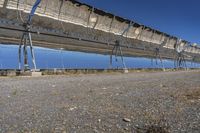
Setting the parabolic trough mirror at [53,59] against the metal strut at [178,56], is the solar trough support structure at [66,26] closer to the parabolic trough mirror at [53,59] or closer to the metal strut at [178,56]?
the parabolic trough mirror at [53,59]

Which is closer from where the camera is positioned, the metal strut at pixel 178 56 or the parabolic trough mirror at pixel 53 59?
the parabolic trough mirror at pixel 53 59

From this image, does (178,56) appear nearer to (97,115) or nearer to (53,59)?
(53,59)

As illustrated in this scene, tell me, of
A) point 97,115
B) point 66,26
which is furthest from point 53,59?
point 97,115

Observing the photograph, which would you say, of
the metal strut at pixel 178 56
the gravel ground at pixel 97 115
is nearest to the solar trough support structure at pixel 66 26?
the gravel ground at pixel 97 115

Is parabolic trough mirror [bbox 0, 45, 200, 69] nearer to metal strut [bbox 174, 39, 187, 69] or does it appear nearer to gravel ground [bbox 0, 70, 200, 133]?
gravel ground [bbox 0, 70, 200, 133]

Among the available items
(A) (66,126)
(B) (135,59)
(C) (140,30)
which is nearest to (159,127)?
(A) (66,126)

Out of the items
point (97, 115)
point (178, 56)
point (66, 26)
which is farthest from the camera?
point (178, 56)

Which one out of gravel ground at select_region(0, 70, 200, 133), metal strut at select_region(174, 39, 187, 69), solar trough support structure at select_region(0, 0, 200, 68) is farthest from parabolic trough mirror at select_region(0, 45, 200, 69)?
metal strut at select_region(174, 39, 187, 69)

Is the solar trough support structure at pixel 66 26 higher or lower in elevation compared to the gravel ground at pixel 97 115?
higher

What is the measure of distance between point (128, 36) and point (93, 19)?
1072 centimetres

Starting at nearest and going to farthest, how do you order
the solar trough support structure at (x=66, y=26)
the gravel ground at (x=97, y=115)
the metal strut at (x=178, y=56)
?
the gravel ground at (x=97, y=115)
the solar trough support structure at (x=66, y=26)
the metal strut at (x=178, y=56)

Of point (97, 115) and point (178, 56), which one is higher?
point (178, 56)

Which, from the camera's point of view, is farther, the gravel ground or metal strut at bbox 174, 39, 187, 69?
metal strut at bbox 174, 39, 187, 69

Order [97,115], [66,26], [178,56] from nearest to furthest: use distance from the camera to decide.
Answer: [97,115] < [66,26] < [178,56]
